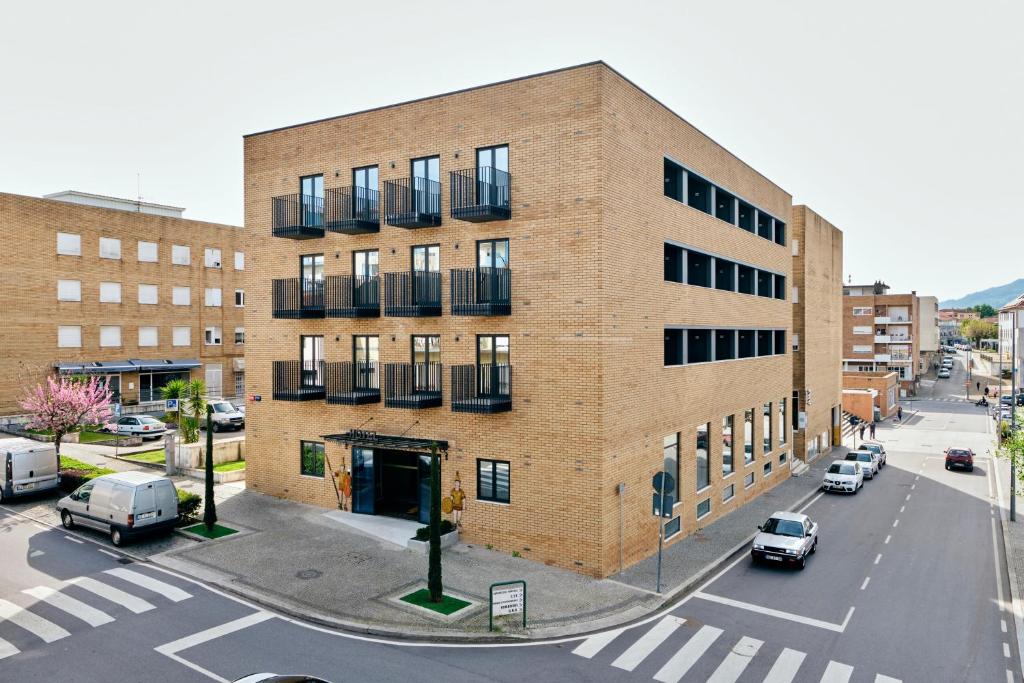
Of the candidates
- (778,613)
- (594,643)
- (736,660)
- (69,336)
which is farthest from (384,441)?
(69,336)

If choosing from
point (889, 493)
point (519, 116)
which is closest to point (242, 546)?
point (519, 116)

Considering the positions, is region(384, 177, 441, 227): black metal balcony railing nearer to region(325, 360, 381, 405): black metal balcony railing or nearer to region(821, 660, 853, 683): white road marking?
region(325, 360, 381, 405): black metal balcony railing

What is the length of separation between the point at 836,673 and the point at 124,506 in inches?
725

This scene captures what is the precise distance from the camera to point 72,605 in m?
14.7

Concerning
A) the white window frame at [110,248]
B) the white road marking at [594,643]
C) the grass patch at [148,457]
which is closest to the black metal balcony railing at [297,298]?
the grass patch at [148,457]

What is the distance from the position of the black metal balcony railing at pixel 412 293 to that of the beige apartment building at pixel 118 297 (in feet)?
75.8

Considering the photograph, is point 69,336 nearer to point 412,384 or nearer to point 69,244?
point 69,244

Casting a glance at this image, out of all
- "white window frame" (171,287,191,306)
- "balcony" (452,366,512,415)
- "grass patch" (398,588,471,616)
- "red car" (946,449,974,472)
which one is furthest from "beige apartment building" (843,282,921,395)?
"grass patch" (398,588,471,616)

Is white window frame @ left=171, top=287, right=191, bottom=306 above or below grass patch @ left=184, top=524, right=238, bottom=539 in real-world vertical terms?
above

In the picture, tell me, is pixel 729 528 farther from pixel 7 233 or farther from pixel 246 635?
pixel 7 233

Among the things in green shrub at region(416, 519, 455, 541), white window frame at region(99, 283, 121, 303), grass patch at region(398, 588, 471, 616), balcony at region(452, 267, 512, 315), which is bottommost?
grass patch at region(398, 588, 471, 616)

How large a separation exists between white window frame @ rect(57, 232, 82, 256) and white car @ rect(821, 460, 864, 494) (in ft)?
156

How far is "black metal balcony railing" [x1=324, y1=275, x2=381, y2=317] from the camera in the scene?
2117cm

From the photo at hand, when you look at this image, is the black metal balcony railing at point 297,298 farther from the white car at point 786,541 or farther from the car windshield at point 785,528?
the car windshield at point 785,528
